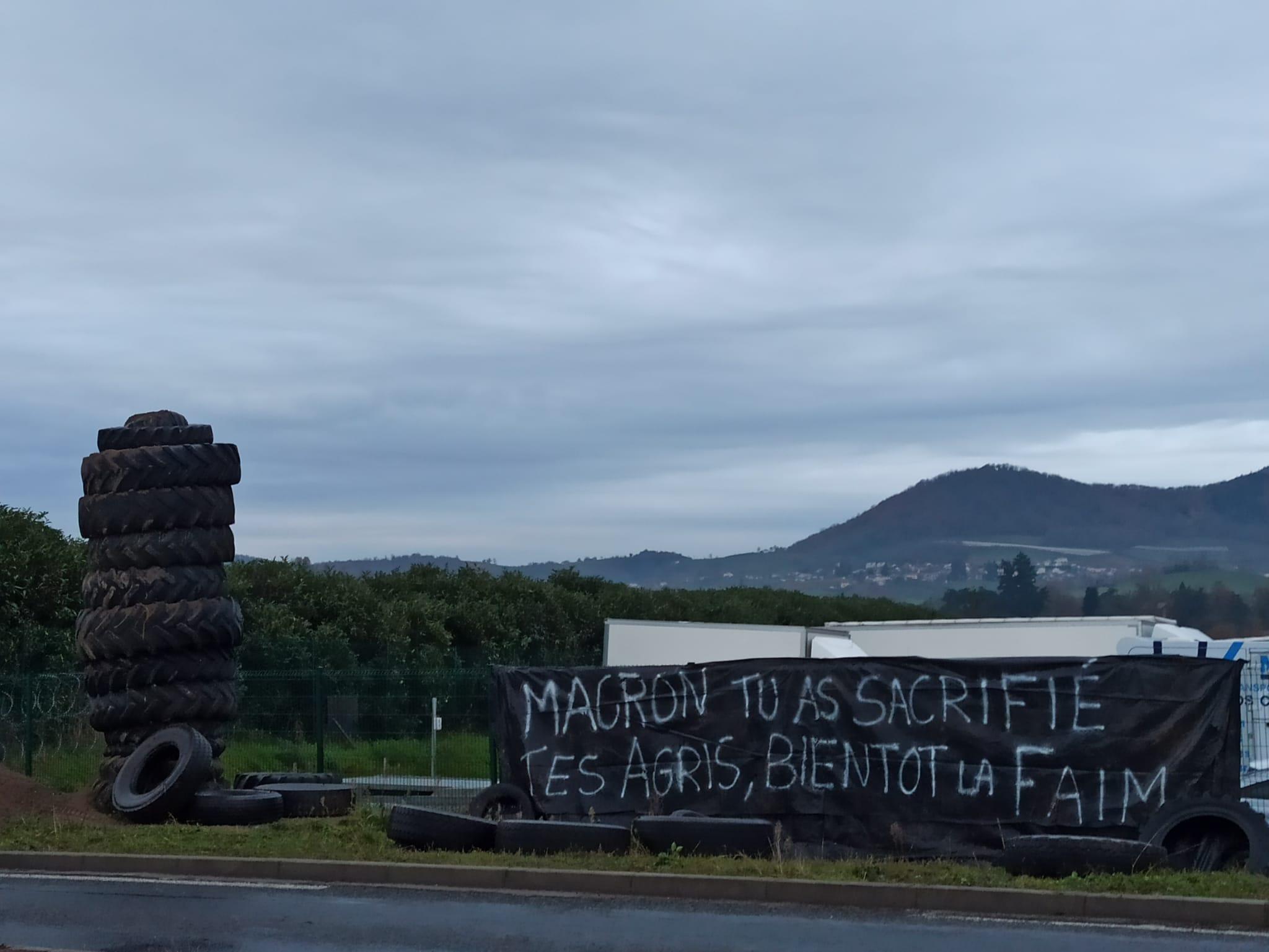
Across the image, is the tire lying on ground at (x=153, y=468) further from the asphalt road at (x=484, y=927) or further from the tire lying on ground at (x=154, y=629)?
the asphalt road at (x=484, y=927)

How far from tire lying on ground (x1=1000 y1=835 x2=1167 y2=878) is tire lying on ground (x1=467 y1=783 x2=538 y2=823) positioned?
565 centimetres

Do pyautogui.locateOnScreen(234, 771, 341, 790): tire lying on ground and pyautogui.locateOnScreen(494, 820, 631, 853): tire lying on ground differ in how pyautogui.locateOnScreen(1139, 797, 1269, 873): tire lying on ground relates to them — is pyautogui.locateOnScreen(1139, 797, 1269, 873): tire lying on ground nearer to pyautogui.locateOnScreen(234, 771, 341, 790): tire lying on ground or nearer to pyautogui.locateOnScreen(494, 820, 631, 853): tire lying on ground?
pyautogui.locateOnScreen(494, 820, 631, 853): tire lying on ground

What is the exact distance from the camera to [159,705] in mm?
18781

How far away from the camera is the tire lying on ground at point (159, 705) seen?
18797 millimetres

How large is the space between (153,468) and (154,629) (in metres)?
1.96

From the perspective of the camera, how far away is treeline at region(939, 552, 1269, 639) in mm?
60438

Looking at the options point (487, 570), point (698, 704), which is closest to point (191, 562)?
point (698, 704)

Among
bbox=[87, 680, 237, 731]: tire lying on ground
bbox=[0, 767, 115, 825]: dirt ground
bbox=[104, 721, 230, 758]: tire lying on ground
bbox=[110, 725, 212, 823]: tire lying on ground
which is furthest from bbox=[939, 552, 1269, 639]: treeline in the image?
bbox=[110, 725, 212, 823]: tire lying on ground

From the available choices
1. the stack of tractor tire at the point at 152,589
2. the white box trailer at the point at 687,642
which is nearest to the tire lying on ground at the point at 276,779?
the stack of tractor tire at the point at 152,589

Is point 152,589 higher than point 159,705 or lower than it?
higher

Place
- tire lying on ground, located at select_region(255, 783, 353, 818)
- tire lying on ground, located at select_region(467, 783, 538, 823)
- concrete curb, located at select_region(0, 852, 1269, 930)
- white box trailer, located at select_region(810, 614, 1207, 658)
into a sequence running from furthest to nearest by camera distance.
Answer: white box trailer, located at select_region(810, 614, 1207, 658)
tire lying on ground, located at select_region(255, 783, 353, 818)
tire lying on ground, located at select_region(467, 783, 538, 823)
concrete curb, located at select_region(0, 852, 1269, 930)

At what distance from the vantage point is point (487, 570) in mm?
62844

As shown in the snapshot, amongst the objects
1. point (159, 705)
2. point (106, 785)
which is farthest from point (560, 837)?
point (106, 785)

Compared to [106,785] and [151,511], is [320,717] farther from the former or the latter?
[151,511]
